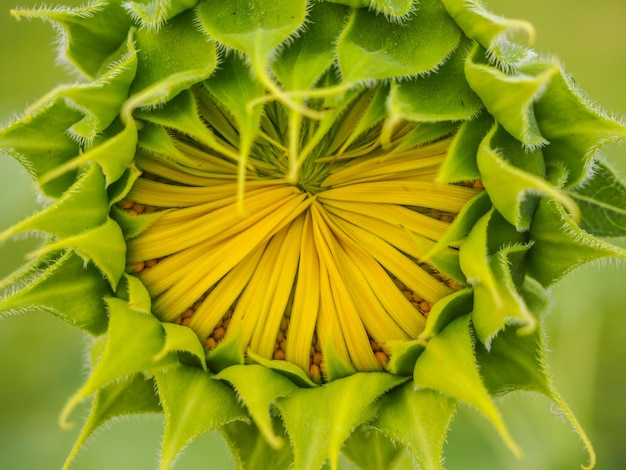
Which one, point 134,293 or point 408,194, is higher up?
point 408,194

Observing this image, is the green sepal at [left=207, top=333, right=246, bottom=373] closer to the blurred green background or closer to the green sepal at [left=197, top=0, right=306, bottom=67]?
the green sepal at [left=197, top=0, right=306, bottom=67]

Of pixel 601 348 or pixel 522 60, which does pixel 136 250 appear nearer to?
pixel 522 60

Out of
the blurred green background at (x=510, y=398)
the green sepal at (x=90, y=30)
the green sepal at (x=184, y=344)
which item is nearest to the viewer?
the green sepal at (x=184, y=344)

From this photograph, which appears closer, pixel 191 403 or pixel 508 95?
pixel 508 95

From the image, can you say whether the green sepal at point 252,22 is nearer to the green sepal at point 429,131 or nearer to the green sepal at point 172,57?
the green sepal at point 172,57

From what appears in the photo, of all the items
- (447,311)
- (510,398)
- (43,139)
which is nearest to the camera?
(447,311)

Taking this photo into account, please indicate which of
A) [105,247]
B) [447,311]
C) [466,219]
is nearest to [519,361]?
[447,311]

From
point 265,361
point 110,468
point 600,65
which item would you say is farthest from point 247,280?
point 600,65

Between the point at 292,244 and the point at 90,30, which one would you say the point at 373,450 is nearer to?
the point at 292,244

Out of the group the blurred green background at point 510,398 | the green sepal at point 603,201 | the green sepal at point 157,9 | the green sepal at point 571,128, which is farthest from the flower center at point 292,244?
the blurred green background at point 510,398
